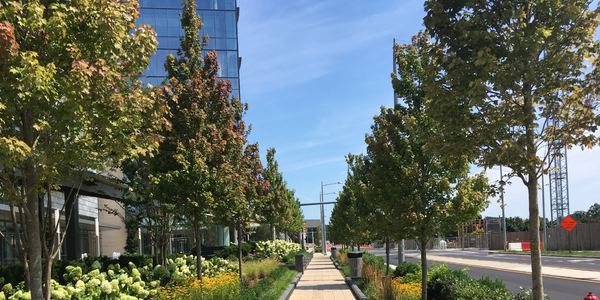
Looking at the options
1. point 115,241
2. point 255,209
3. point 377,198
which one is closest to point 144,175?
point 255,209

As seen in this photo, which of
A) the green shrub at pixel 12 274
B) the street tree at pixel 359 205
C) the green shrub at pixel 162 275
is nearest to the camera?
the green shrub at pixel 12 274

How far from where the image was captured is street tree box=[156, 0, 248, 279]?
10750 millimetres

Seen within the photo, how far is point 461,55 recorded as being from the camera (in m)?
6.14

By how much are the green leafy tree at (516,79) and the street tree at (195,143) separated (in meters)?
6.16

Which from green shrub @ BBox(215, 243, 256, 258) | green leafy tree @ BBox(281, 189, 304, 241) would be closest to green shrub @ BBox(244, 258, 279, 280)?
green shrub @ BBox(215, 243, 256, 258)

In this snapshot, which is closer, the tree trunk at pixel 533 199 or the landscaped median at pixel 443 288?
the tree trunk at pixel 533 199

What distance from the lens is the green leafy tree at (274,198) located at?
29.4 metres

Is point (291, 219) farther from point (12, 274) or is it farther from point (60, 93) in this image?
point (60, 93)

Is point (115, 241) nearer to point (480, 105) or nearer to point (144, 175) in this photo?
point (144, 175)

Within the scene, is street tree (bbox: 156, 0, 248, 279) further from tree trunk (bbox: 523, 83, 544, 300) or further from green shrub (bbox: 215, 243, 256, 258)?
green shrub (bbox: 215, 243, 256, 258)

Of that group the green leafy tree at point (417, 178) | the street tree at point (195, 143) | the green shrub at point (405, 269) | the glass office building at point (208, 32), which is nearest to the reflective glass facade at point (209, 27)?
the glass office building at point (208, 32)

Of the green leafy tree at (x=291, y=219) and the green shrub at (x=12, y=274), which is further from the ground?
the green shrub at (x=12, y=274)

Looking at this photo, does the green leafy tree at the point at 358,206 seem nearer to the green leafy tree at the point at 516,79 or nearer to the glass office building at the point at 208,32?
the green leafy tree at the point at 516,79

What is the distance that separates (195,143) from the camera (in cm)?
1087
